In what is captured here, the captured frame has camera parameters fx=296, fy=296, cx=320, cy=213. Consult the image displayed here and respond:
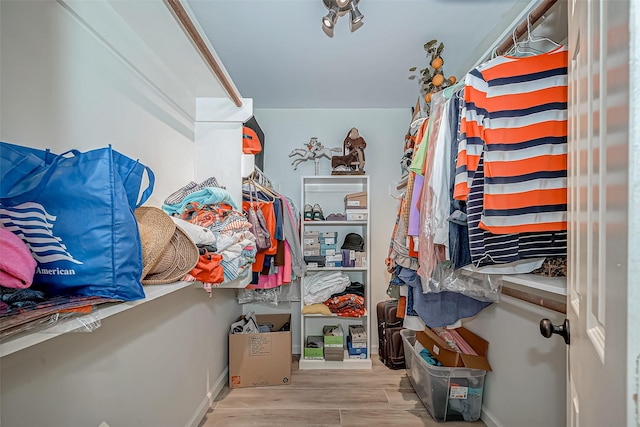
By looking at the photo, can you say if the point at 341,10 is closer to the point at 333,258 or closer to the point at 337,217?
the point at 337,217

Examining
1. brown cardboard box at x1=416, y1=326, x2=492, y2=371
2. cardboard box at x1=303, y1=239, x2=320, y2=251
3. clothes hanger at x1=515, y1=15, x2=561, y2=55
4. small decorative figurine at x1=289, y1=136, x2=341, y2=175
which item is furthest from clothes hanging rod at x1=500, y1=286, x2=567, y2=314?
small decorative figurine at x1=289, y1=136, x2=341, y2=175

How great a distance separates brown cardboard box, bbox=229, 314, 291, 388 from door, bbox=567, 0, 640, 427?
6.38ft

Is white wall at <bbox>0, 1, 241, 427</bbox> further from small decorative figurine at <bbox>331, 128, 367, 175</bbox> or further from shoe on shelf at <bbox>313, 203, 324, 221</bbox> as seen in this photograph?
small decorative figurine at <bbox>331, 128, 367, 175</bbox>

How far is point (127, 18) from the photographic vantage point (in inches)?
42.7

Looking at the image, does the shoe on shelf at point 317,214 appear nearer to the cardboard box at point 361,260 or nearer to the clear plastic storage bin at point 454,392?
the cardboard box at point 361,260

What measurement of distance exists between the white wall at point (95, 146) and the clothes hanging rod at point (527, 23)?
4.21ft

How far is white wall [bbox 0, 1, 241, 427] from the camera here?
2.49 feet

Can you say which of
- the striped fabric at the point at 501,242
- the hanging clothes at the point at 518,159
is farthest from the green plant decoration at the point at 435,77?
the striped fabric at the point at 501,242

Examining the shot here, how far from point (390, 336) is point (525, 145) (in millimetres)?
2108

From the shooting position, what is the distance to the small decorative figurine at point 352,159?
278 centimetres

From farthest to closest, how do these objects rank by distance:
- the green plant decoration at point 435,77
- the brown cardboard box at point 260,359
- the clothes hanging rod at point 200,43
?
1. the brown cardboard box at point 260,359
2. the green plant decoration at point 435,77
3. the clothes hanging rod at point 200,43

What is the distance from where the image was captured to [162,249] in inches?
34.9

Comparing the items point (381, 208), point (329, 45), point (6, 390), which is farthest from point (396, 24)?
point (6, 390)

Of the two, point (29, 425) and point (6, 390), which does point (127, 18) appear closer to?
point (6, 390)
